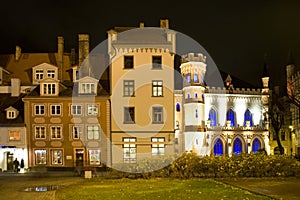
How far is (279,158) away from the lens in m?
31.6

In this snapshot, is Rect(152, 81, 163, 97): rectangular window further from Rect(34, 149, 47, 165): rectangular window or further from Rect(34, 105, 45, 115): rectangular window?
Rect(34, 149, 47, 165): rectangular window

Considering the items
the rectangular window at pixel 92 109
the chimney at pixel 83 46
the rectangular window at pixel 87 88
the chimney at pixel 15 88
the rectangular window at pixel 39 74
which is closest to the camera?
the rectangular window at pixel 92 109

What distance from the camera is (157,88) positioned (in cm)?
4675

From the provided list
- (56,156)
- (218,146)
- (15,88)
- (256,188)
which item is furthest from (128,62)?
(256,188)

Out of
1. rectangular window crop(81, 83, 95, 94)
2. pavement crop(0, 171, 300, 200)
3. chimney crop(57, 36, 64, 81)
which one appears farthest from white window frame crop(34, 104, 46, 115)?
pavement crop(0, 171, 300, 200)

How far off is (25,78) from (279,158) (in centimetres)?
2968

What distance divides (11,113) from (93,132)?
791cm

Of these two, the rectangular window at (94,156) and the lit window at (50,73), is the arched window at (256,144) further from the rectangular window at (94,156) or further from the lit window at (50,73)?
the lit window at (50,73)

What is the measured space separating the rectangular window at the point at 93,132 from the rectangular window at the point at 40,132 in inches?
163

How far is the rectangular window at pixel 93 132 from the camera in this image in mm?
45562

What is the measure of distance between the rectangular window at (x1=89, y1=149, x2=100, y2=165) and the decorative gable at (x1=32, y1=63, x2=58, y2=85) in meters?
8.59

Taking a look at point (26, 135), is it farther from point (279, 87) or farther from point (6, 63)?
point (279, 87)

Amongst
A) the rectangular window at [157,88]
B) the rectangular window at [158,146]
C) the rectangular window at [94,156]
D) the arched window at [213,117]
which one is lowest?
the rectangular window at [94,156]

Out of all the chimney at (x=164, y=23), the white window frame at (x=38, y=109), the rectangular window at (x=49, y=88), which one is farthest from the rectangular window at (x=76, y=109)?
the chimney at (x=164, y=23)
